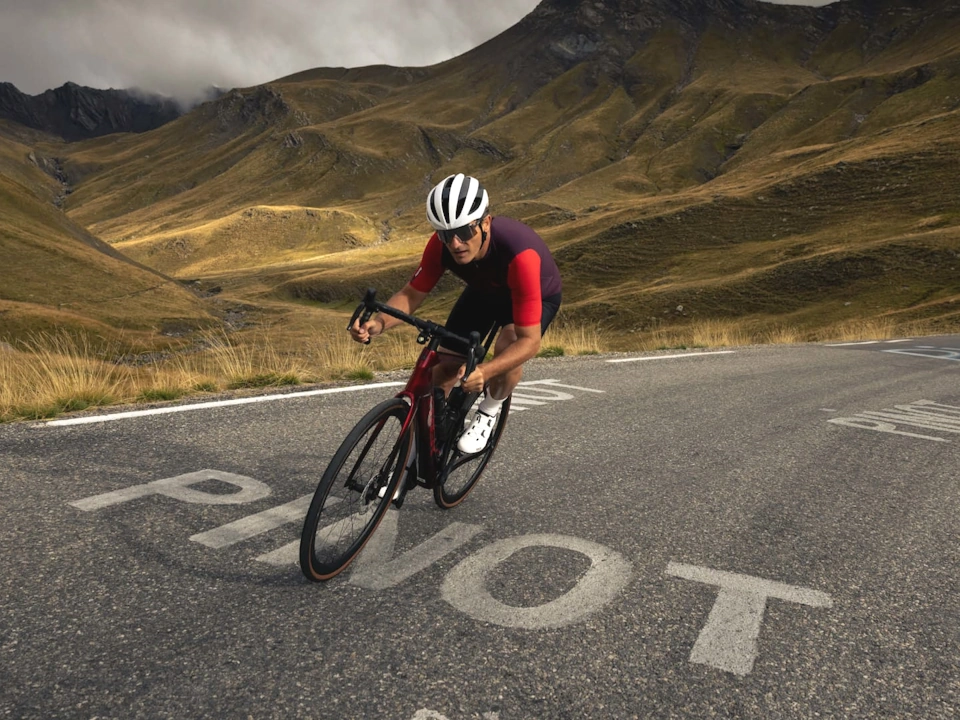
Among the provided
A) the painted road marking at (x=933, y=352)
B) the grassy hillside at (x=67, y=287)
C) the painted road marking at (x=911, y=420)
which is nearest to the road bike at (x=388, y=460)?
the painted road marking at (x=911, y=420)

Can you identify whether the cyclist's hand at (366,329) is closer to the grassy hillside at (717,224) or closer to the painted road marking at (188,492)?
the painted road marking at (188,492)

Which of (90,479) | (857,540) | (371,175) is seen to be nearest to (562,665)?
(857,540)

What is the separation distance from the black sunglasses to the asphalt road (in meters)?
1.59

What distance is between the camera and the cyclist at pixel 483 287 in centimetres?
329

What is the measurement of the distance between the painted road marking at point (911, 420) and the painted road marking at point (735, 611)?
14.2 feet

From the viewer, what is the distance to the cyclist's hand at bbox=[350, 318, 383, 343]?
11.2 ft

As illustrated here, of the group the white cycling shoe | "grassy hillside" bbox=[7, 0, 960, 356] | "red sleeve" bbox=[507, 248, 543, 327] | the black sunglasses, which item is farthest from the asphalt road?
"grassy hillside" bbox=[7, 0, 960, 356]

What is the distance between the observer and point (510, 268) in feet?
11.4

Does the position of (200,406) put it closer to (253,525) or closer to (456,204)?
(253,525)

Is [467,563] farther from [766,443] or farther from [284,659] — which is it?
[766,443]

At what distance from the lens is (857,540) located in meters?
3.63

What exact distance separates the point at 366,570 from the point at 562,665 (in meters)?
1.10

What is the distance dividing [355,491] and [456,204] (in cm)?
152

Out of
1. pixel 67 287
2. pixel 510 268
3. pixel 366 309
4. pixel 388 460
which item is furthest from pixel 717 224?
pixel 388 460
